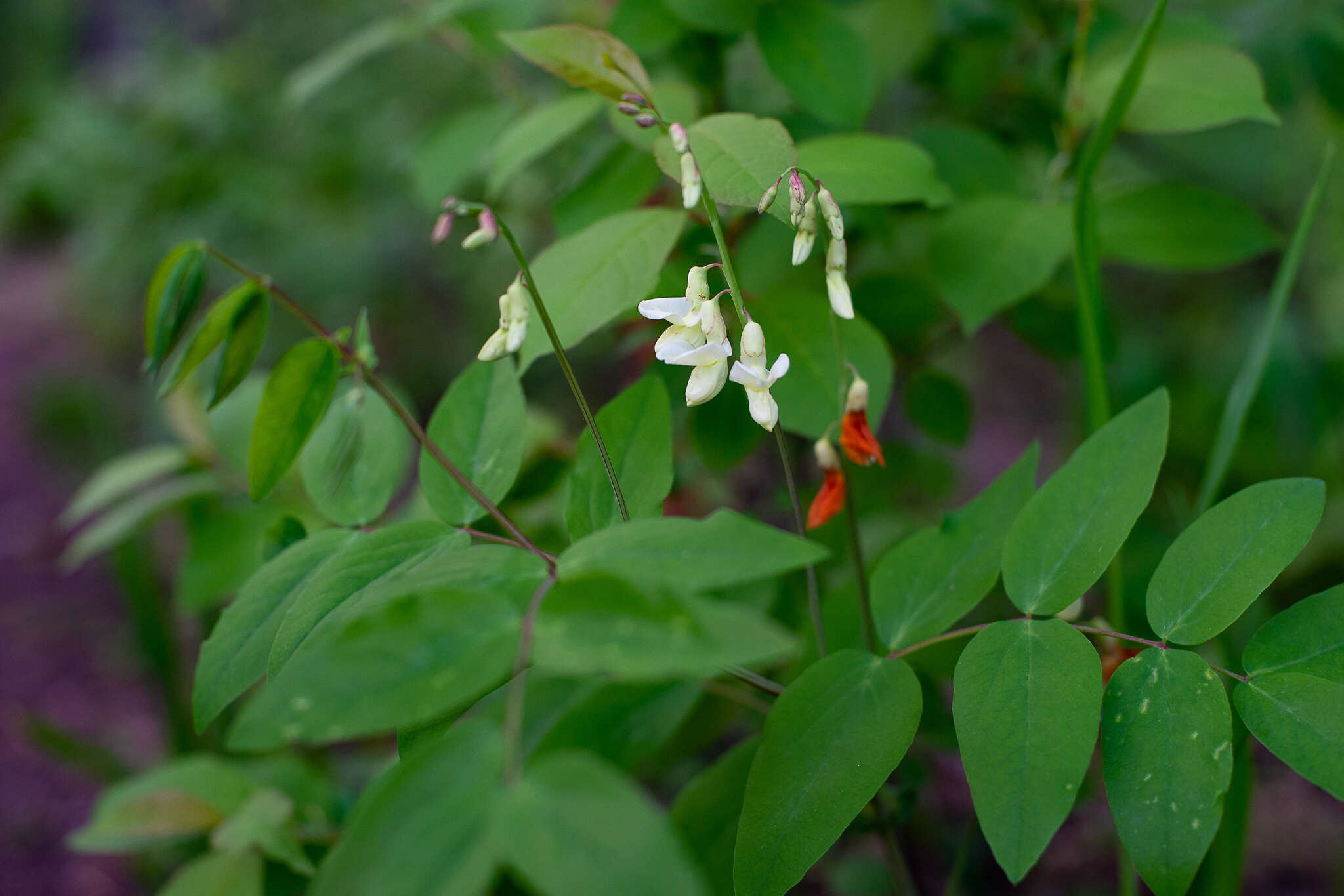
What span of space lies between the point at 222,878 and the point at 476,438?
58 cm

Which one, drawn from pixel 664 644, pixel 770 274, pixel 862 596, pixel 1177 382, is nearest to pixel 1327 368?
pixel 1177 382

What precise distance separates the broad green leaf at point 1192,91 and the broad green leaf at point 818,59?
30 centimetres

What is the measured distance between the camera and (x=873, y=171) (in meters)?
0.79

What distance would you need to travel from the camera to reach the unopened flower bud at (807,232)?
61 centimetres

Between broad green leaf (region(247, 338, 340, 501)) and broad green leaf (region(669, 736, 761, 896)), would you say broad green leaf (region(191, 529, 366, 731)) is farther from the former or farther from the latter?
broad green leaf (region(669, 736, 761, 896))

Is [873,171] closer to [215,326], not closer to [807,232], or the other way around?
[807,232]

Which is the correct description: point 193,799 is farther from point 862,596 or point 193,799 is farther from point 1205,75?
point 1205,75

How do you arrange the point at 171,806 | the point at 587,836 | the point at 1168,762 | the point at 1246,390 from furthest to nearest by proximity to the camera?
the point at 171,806 < the point at 1246,390 < the point at 1168,762 < the point at 587,836

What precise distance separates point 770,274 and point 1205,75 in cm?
52

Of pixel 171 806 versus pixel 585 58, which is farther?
pixel 171 806

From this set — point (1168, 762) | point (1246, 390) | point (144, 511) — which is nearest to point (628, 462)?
point (1168, 762)

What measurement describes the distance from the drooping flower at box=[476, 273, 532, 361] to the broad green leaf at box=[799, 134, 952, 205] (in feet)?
1.01

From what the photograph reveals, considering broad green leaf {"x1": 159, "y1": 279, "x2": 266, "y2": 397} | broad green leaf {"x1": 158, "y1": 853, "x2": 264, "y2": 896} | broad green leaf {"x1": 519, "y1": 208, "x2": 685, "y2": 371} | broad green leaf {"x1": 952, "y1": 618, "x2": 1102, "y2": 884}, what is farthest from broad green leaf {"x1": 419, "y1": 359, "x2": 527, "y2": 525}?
broad green leaf {"x1": 158, "y1": 853, "x2": 264, "y2": 896}

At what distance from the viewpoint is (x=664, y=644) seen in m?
0.41
